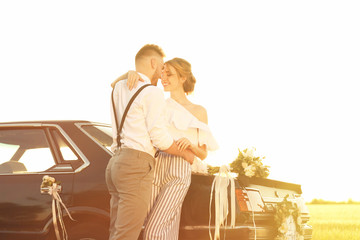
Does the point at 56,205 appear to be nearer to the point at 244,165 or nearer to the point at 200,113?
the point at 200,113

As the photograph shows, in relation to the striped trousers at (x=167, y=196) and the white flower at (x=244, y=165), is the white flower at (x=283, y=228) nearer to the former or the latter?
the white flower at (x=244, y=165)

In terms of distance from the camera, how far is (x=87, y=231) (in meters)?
5.28

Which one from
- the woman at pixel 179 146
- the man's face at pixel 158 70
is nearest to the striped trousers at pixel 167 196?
the woman at pixel 179 146

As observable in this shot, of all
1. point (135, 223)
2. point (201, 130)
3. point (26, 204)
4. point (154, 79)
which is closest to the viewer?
point (135, 223)

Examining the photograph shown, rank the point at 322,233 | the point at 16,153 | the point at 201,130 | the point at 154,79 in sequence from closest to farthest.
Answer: the point at 154,79 → the point at 201,130 → the point at 16,153 → the point at 322,233

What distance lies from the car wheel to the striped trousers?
2.31 feet

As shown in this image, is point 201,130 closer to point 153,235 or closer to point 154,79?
point 154,79

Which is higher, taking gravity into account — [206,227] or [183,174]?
[183,174]

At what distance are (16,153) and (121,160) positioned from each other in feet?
8.69

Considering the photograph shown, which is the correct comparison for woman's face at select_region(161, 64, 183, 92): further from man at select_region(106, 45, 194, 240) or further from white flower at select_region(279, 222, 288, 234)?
white flower at select_region(279, 222, 288, 234)

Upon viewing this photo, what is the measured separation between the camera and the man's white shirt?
4.34m

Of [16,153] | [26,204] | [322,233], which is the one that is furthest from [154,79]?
[322,233]

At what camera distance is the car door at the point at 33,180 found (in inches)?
211

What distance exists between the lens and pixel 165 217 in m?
4.59
